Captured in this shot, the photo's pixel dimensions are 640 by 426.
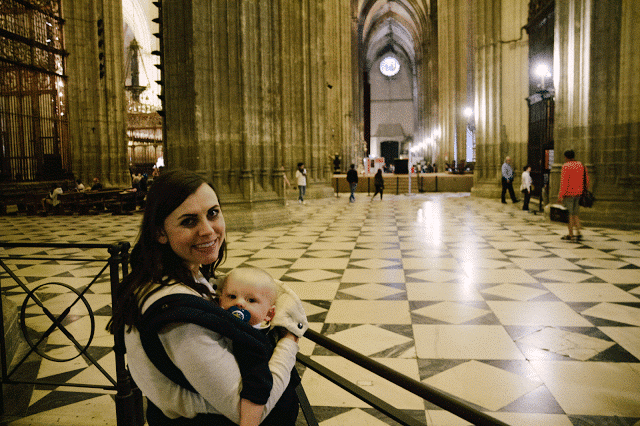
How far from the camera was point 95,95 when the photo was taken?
20.5 meters

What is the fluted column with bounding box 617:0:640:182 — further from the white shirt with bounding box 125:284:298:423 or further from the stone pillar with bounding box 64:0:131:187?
the stone pillar with bounding box 64:0:131:187

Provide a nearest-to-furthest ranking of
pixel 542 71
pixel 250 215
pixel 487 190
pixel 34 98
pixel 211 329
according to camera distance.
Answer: pixel 211 329
pixel 250 215
pixel 542 71
pixel 34 98
pixel 487 190

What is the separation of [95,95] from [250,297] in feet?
71.2

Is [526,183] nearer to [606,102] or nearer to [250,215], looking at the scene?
[606,102]

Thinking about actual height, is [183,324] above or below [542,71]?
below

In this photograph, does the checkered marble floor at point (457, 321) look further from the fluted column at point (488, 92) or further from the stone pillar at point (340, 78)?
the stone pillar at point (340, 78)

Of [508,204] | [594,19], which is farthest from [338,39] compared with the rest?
[594,19]

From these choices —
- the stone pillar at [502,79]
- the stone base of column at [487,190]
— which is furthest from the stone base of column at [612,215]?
the stone base of column at [487,190]

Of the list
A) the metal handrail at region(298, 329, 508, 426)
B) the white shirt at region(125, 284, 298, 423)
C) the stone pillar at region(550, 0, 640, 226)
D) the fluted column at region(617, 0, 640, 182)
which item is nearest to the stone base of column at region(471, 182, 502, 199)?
the stone pillar at region(550, 0, 640, 226)

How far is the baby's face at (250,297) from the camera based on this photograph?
4.74ft

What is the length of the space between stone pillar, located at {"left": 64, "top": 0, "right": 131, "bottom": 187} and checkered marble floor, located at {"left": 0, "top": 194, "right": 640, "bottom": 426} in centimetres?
1296

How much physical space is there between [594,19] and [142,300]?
39.6 feet

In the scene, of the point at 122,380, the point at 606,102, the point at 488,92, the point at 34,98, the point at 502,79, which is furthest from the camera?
the point at 34,98

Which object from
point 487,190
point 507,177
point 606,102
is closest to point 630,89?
point 606,102
